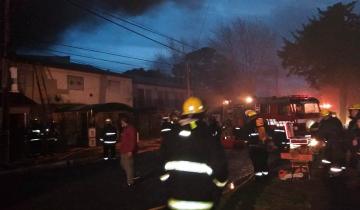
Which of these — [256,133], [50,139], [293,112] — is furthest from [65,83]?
[256,133]

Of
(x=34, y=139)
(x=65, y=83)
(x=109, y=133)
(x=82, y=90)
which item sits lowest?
(x=34, y=139)

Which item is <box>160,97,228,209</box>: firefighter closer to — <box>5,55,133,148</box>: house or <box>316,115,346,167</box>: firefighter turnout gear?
<box>316,115,346,167</box>: firefighter turnout gear

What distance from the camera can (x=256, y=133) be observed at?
399 inches

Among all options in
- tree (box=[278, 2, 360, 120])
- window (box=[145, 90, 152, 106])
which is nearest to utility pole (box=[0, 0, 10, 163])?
window (box=[145, 90, 152, 106])

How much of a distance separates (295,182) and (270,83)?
143ft

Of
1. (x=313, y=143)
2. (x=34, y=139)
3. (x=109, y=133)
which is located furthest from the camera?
(x=34, y=139)

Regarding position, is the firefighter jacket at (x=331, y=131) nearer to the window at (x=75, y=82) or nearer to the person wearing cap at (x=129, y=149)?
the person wearing cap at (x=129, y=149)

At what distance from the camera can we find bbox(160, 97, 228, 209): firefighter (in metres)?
4.11

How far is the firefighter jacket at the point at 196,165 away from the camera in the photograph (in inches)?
162

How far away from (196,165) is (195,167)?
0.02 meters

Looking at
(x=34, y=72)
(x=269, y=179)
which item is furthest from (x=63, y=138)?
(x=269, y=179)

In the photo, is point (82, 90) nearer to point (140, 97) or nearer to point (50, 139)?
point (50, 139)

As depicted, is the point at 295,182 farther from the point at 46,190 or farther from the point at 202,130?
the point at 202,130

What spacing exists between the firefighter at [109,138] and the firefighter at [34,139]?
3.90 m
